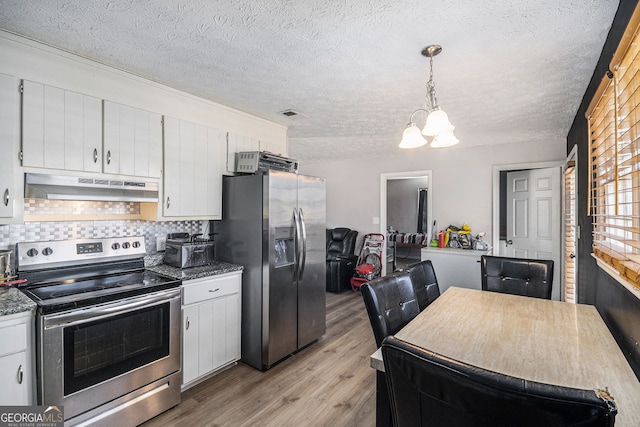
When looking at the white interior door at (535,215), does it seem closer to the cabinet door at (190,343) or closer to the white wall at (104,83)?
the white wall at (104,83)

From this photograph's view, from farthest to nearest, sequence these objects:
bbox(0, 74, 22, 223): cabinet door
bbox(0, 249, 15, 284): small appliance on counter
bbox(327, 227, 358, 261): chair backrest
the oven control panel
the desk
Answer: bbox(327, 227, 358, 261): chair backrest
the oven control panel
bbox(0, 249, 15, 284): small appliance on counter
bbox(0, 74, 22, 223): cabinet door
the desk

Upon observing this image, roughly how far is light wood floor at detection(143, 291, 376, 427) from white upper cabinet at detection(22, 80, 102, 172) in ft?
5.82

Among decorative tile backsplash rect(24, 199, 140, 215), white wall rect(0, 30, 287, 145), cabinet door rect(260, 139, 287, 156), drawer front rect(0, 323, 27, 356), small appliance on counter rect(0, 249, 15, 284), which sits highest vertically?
white wall rect(0, 30, 287, 145)

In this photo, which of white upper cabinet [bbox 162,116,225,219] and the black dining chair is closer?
the black dining chair

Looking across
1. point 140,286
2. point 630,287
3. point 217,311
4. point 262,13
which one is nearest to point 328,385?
point 217,311

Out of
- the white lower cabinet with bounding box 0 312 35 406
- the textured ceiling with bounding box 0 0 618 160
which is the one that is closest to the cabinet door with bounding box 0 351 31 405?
the white lower cabinet with bounding box 0 312 35 406

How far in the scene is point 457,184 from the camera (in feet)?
15.7

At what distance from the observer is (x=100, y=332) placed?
74.0 inches

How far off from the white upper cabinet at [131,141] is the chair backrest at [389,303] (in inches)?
75.5

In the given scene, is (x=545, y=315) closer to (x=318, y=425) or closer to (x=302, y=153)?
(x=318, y=425)

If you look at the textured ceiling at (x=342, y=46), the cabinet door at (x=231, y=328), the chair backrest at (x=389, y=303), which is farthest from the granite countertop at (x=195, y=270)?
the textured ceiling at (x=342, y=46)

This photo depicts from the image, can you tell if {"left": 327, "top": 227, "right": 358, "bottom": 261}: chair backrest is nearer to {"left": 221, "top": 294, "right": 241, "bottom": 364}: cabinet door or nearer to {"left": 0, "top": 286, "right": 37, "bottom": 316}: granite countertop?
{"left": 221, "top": 294, "right": 241, "bottom": 364}: cabinet door

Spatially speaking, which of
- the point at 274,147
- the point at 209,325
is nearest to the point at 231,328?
the point at 209,325

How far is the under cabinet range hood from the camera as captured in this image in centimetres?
194
